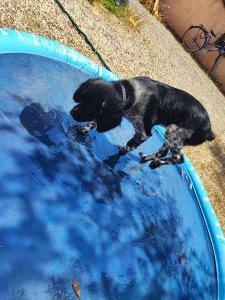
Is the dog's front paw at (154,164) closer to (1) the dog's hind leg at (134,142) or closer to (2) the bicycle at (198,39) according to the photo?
(1) the dog's hind leg at (134,142)

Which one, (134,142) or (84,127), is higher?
(134,142)

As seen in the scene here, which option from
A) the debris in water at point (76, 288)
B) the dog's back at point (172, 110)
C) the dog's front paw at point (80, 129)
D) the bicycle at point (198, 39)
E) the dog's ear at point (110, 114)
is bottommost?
the debris in water at point (76, 288)

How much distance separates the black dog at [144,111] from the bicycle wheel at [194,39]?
30.8 feet

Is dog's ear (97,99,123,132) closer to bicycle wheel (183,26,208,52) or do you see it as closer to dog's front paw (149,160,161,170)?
dog's front paw (149,160,161,170)

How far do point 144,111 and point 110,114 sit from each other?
2.31 ft

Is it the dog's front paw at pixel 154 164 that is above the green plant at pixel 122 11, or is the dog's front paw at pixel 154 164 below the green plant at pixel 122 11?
below

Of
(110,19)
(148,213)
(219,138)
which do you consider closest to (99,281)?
(148,213)

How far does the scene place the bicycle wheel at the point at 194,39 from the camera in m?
11.3

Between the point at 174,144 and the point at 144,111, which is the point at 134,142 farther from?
the point at 174,144

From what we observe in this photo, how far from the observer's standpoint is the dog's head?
2746 millimetres

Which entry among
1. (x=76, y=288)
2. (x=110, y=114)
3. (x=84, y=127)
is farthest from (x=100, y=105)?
(x=76, y=288)

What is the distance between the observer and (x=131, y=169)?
11.6 feet

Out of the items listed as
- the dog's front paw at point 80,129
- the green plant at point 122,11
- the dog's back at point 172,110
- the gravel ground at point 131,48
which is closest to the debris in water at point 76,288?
the dog's front paw at point 80,129

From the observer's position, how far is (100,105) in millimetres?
2768
